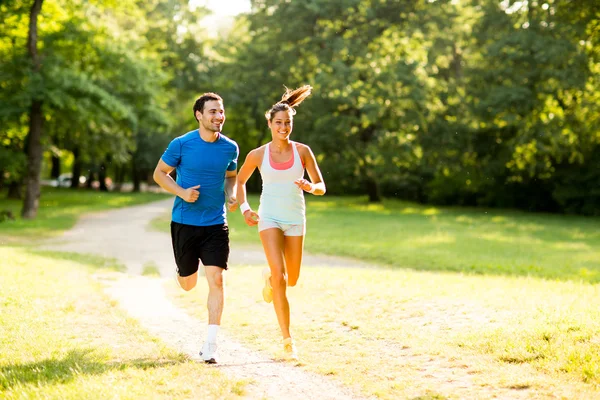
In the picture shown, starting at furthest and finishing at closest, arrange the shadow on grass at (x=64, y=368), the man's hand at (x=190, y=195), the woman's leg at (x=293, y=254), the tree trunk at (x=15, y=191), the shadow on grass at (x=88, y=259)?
the tree trunk at (x=15, y=191)
the shadow on grass at (x=88, y=259)
the woman's leg at (x=293, y=254)
the man's hand at (x=190, y=195)
the shadow on grass at (x=64, y=368)

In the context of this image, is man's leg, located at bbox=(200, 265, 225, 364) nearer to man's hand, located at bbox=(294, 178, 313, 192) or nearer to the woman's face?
man's hand, located at bbox=(294, 178, 313, 192)

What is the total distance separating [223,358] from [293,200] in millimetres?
1643

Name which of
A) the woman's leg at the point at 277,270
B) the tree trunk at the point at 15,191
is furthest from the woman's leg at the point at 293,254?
the tree trunk at the point at 15,191

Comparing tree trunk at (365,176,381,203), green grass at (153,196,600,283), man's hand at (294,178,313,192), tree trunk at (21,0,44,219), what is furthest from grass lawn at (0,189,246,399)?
tree trunk at (365,176,381,203)

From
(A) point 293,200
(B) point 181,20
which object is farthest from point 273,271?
(B) point 181,20

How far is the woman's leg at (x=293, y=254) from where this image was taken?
268 inches

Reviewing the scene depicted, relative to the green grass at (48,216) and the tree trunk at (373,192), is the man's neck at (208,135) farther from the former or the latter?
the tree trunk at (373,192)

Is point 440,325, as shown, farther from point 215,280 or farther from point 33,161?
point 33,161

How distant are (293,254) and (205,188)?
1067 millimetres

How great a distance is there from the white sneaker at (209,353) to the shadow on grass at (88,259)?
8.64 m

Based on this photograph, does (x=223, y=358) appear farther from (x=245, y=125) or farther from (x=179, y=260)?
(x=245, y=125)

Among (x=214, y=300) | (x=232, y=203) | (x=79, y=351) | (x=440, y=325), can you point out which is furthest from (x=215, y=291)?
(x=440, y=325)

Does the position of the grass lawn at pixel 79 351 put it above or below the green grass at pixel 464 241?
above

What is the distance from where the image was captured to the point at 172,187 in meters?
6.52
